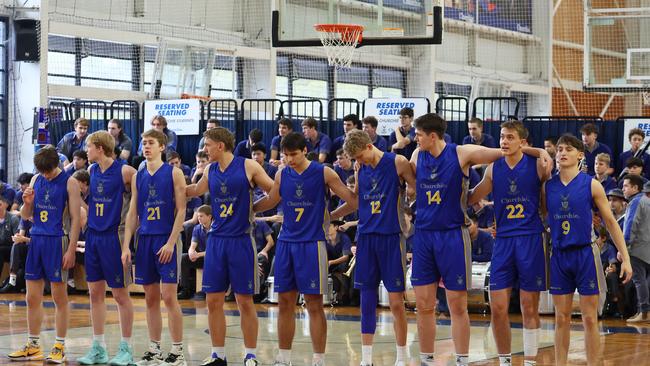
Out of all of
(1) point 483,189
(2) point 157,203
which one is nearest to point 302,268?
(2) point 157,203

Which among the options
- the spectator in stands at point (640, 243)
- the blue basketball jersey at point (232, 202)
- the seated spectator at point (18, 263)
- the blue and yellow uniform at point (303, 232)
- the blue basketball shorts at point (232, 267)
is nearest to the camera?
the blue and yellow uniform at point (303, 232)

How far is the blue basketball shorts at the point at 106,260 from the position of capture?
9500 mm

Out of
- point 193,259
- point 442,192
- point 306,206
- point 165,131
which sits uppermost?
point 165,131

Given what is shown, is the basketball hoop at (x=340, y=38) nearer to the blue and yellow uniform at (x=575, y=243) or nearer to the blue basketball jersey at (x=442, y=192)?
the blue basketball jersey at (x=442, y=192)

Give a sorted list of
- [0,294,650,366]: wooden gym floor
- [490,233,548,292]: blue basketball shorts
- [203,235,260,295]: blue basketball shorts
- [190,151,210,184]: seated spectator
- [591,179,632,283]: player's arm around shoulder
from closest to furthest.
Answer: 1. [591,179,632,283]: player's arm around shoulder
2. [490,233,548,292]: blue basketball shorts
3. [203,235,260,295]: blue basketball shorts
4. [0,294,650,366]: wooden gym floor
5. [190,151,210,184]: seated spectator

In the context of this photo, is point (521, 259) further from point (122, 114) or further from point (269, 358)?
point (122, 114)

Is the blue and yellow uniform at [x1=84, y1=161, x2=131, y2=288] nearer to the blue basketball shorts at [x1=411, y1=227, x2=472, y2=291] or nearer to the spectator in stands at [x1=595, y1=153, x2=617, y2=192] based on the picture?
the blue basketball shorts at [x1=411, y1=227, x2=472, y2=291]

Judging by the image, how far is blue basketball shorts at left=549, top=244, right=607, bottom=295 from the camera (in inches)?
323

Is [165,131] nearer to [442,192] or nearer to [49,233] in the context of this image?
[49,233]

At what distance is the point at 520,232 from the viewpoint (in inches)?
332

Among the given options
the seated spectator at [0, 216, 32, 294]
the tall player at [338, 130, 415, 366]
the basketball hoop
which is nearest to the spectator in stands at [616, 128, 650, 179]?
the basketball hoop

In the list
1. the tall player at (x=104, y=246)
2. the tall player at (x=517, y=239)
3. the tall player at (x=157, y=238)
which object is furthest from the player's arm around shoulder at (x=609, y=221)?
the tall player at (x=104, y=246)

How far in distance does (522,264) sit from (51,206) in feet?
15.3

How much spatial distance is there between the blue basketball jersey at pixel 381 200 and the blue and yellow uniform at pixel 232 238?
3.49ft
